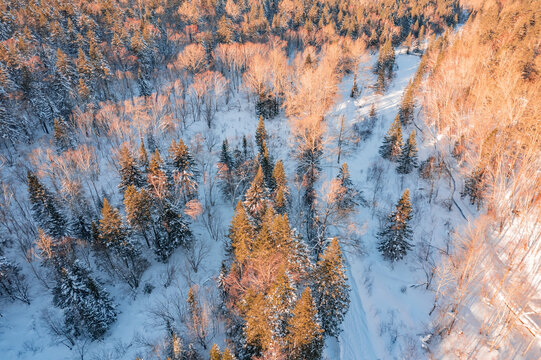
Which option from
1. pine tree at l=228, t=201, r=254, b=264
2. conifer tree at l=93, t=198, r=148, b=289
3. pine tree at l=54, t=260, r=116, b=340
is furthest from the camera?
conifer tree at l=93, t=198, r=148, b=289

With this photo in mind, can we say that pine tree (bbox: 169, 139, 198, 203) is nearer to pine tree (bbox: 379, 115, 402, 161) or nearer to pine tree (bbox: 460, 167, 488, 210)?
pine tree (bbox: 379, 115, 402, 161)

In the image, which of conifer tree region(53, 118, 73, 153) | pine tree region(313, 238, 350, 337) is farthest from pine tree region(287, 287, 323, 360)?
conifer tree region(53, 118, 73, 153)

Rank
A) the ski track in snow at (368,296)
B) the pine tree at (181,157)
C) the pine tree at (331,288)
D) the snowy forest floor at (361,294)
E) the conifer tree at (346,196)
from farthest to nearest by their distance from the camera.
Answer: the pine tree at (181,157) < the conifer tree at (346,196) < the snowy forest floor at (361,294) < the ski track in snow at (368,296) < the pine tree at (331,288)

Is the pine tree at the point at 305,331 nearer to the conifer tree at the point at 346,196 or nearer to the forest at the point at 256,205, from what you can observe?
the forest at the point at 256,205

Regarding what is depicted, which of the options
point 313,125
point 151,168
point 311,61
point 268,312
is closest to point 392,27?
point 311,61

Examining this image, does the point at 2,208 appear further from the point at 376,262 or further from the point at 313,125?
the point at 376,262

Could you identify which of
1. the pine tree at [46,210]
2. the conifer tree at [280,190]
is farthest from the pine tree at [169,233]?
the conifer tree at [280,190]
